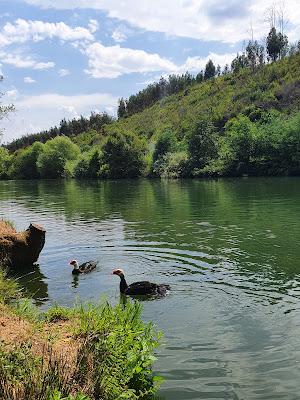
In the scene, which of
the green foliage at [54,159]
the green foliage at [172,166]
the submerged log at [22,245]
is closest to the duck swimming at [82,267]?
the submerged log at [22,245]

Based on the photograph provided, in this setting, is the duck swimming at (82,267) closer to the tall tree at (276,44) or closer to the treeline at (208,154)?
the treeline at (208,154)

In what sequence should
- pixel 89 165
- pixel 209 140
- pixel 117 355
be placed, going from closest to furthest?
pixel 117 355 < pixel 209 140 < pixel 89 165

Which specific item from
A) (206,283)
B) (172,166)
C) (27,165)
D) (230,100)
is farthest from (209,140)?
(206,283)

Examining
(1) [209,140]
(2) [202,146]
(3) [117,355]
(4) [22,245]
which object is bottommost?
(4) [22,245]

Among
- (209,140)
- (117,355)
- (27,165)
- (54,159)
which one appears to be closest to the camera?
(117,355)

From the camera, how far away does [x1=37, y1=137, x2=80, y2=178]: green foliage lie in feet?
480

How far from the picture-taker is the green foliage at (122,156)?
11619 centimetres

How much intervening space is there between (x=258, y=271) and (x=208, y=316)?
5774 millimetres

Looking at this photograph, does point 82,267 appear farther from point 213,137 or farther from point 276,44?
point 276,44

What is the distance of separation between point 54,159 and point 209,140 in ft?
203

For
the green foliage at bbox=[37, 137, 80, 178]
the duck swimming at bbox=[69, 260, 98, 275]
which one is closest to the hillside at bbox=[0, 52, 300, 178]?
the green foliage at bbox=[37, 137, 80, 178]

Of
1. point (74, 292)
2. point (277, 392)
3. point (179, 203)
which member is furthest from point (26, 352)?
point (179, 203)

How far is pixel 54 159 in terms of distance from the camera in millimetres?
147875

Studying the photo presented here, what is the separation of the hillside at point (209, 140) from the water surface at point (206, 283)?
192ft
